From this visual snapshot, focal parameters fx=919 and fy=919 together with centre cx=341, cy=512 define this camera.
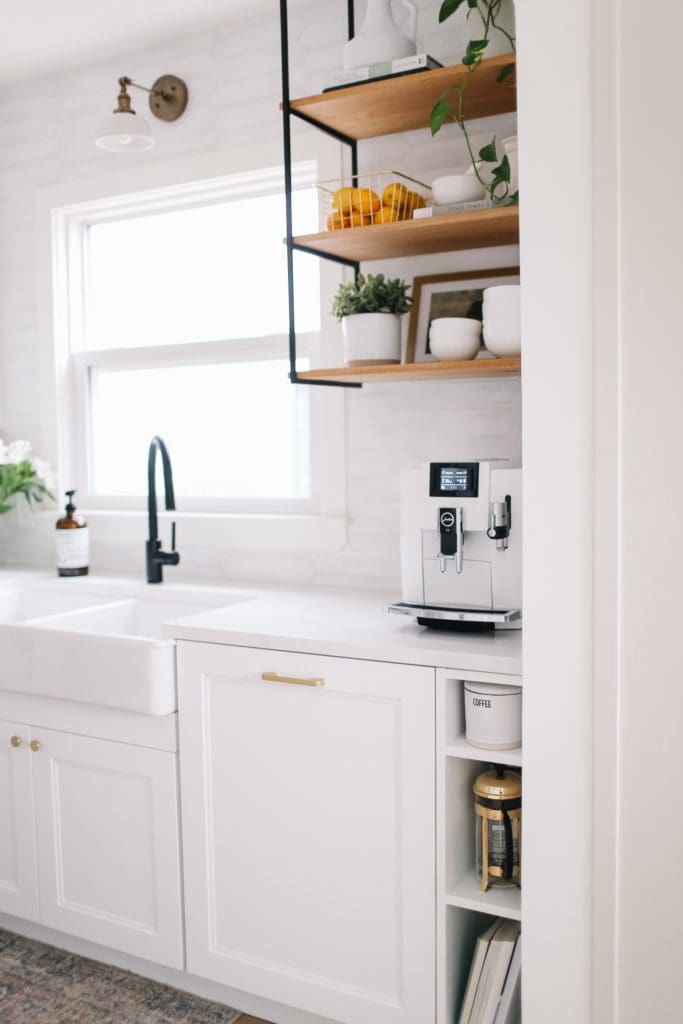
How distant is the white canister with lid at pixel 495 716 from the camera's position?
1.75m

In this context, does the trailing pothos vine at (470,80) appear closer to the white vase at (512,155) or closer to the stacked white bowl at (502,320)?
the white vase at (512,155)

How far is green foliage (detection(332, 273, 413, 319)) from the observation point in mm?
2242

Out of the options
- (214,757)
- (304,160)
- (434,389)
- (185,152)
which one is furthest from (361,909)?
(185,152)

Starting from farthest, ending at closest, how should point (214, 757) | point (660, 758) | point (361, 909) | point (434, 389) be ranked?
1. point (434, 389)
2. point (214, 757)
3. point (361, 909)
4. point (660, 758)

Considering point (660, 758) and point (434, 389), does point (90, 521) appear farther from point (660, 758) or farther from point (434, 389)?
point (660, 758)

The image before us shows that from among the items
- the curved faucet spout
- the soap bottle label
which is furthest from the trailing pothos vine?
the soap bottle label

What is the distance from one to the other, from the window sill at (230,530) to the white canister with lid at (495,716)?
934 millimetres

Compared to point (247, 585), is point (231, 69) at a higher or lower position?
higher

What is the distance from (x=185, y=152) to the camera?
9.41 feet

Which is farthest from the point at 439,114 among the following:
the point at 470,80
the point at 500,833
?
the point at 500,833

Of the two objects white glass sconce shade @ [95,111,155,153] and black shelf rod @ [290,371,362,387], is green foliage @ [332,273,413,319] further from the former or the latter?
white glass sconce shade @ [95,111,155,153]

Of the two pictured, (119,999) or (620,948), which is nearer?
(620,948)

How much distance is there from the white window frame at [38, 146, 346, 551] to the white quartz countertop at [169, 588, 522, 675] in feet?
1.32

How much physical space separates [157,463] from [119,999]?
1603 mm
